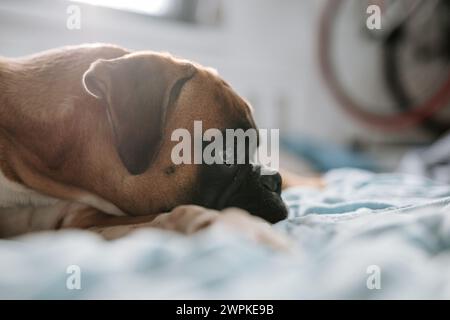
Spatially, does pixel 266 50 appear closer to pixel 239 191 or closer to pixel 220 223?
pixel 239 191

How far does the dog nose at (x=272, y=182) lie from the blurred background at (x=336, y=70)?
64.5 inches

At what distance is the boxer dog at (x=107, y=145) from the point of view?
0.87 meters

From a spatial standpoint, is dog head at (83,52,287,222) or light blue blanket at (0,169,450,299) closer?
light blue blanket at (0,169,450,299)

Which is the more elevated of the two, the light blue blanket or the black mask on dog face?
the black mask on dog face

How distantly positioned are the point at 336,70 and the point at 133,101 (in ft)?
8.86

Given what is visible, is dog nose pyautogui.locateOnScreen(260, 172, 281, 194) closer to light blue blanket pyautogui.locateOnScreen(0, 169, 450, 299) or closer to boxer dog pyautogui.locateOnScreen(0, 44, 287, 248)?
boxer dog pyautogui.locateOnScreen(0, 44, 287, 248)

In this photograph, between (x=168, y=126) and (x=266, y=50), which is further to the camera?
(x=266, y=50)

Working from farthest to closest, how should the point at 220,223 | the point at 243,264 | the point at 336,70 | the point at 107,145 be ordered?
the point at 336,70 < the point at 107,145 < the point at 220,223 < the point at 243,264

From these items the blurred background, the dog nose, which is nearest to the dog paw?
the dog nose

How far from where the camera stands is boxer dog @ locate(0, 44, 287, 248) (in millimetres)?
868

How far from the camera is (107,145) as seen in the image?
894 mm

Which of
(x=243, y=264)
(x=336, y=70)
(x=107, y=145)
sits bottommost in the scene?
(x=243, y=264)

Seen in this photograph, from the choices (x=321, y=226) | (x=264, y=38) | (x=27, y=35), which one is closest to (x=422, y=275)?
(x=321, y=226)

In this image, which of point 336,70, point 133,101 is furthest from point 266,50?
point 133,101
